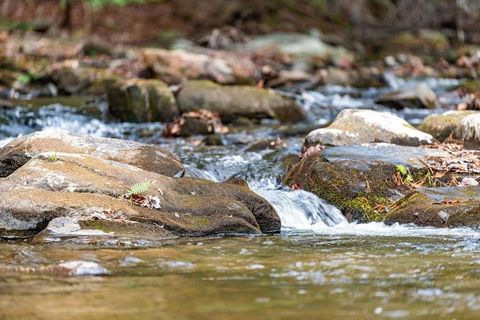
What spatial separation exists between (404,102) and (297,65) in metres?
7.00

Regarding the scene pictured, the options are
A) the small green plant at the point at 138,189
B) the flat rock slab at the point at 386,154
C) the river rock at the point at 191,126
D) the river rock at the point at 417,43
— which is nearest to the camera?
the small green plant at the point at 138,189

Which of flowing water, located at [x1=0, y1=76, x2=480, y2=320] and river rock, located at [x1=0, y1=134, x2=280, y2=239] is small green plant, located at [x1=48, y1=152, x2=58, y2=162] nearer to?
river rock, located at [x1=0, y1=134, x2=280, y2=239]

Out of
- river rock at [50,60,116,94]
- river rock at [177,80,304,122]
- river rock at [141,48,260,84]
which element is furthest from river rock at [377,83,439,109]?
river rock at [50,60,116,94]

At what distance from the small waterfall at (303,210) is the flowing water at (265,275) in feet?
0.06

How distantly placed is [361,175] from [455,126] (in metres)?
2.69

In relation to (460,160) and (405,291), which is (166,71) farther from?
(405,291)

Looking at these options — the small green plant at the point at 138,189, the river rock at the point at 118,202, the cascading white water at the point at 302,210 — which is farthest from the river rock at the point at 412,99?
the small green plant at the point at 138,189

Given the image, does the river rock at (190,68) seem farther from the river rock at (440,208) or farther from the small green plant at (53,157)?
the small green plant at (53,157)

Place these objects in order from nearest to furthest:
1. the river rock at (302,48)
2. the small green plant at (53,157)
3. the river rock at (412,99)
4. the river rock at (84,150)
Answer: the small green plant at (53,157) → the river rock at (84,150) → the river rock at (412,99) → the river rock at (302,48)

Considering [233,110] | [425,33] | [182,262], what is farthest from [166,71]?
[425,33]

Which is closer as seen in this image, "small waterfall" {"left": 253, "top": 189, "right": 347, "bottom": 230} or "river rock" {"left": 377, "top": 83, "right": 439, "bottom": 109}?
"small waterfall" {"left": 253, "top": 189, "right": 347, "bottom": 230}

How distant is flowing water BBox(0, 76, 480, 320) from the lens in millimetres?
3812

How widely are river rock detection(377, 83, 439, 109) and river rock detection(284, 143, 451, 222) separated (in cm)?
678

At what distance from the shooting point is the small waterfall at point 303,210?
304 inches
